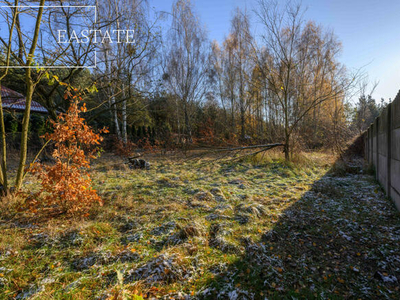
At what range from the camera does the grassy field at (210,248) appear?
6.33ft

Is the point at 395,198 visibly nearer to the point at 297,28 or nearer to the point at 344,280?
the point at 344,280

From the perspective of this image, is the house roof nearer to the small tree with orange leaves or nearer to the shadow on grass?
the small tree with orange leaves

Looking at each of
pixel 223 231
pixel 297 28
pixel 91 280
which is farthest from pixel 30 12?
pixel 297 28

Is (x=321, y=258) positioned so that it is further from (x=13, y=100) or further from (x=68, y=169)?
(x=13, y=100)

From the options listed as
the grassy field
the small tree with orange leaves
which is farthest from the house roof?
the grassy field

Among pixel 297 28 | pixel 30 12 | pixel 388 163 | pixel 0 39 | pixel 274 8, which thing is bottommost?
pixel 388 163

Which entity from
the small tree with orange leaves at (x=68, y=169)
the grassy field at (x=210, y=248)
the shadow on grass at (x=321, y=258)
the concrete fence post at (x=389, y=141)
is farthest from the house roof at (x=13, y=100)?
the concrete fence post at (x=389, y=141)

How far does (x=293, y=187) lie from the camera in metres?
5.28

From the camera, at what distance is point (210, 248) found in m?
2.57

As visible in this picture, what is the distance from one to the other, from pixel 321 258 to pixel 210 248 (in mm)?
1300

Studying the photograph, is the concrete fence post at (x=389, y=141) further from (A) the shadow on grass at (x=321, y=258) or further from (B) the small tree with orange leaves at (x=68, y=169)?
(B) the small tree with orange leaves at (x=68, y=169)

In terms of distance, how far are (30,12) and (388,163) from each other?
22.9 ft

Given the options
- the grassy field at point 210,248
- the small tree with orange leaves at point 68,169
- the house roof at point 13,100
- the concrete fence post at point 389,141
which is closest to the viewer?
the grassy field at point 210,248

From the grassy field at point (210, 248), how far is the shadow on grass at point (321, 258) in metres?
0.01
